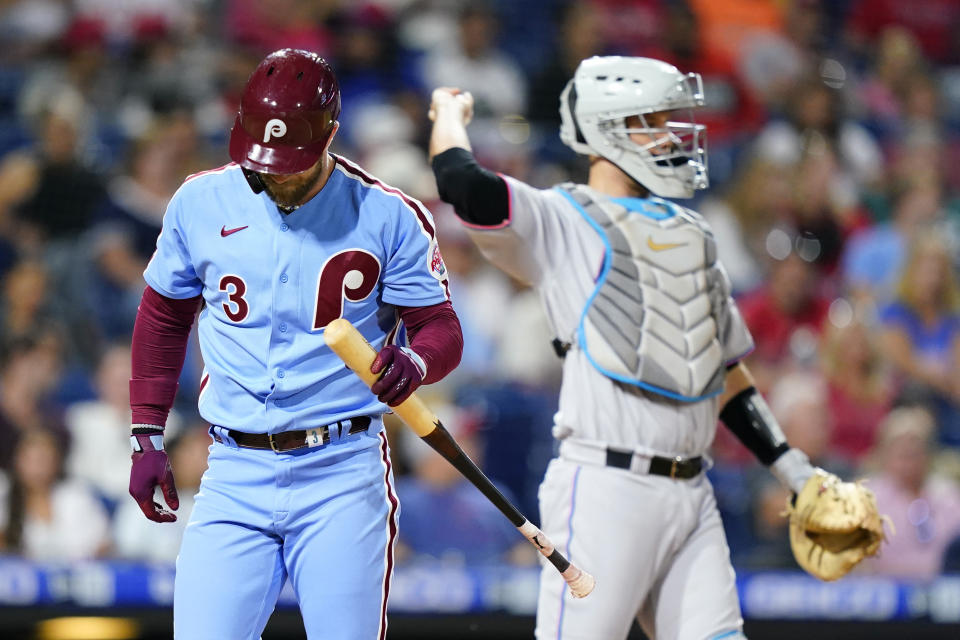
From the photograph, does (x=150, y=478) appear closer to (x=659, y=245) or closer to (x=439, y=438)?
(x=439, y=438)

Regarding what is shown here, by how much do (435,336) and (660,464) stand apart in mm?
829

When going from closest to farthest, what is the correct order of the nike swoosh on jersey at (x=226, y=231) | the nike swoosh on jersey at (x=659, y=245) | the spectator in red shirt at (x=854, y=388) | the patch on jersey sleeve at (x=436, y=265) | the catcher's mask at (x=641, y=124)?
the nike swoosh on jersey at (x=226, y=231) → the patch on jersey sleeve at (x=436, y=265) → the nike swoosh on jersey at (x=659, y=245) → the catcher's mask at (x=641, y=124) → the spectator in red shirt at (x=854, y=388)

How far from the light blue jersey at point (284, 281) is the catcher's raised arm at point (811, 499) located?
124cm

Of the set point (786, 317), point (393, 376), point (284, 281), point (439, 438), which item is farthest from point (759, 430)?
point (786, 317)

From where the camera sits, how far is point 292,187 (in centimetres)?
281

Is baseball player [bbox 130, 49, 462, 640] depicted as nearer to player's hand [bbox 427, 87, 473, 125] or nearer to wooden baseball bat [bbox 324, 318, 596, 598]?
wooden baseball bat [bbox 324, 318, 596, 598]

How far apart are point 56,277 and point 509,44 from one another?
3517 millimetres

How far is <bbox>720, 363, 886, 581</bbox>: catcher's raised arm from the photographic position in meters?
3.51

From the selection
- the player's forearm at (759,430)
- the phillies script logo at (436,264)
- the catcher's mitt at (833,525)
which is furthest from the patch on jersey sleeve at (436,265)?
the catcher's mitt at (833,525)

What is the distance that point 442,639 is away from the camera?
16.7 ft

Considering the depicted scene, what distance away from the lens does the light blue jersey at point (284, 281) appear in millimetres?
2795

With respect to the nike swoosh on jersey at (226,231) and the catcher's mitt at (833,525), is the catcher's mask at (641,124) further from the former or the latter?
the nike swoosh on jersey at (226,231)

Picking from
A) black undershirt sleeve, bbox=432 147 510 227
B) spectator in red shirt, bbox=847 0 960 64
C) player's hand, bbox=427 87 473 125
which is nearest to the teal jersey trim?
black undershirt sleeve, bbox=432 147 510 227

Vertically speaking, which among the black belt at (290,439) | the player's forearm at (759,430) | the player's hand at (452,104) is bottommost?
the player's forearm at (759,430)
